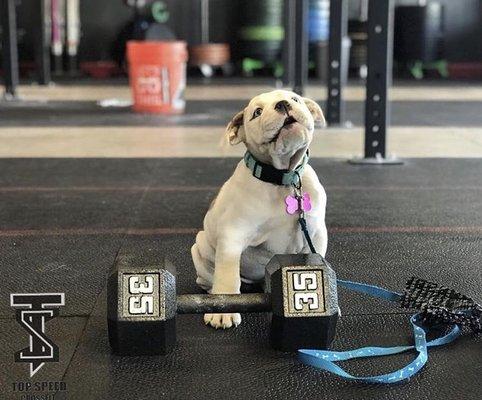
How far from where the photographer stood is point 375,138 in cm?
512

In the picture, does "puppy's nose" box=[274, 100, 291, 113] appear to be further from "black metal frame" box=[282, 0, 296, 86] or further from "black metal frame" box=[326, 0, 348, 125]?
"black metal frame" box=[282, 0, 296, 86]

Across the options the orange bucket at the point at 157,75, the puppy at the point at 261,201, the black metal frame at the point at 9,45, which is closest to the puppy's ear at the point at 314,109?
the puppy at the point at 261,201

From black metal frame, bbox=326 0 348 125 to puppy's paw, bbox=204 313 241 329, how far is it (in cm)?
435

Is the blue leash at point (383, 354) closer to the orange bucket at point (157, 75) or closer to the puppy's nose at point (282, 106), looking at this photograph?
the puppy's nose at point (282, 106)

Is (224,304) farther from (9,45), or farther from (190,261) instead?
(9,45)

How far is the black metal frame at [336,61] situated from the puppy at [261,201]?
4.11m

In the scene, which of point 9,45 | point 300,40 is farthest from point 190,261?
point 9,45

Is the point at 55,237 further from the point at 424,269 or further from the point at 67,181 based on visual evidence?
the point at 424,269

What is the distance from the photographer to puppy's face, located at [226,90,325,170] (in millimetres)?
2049

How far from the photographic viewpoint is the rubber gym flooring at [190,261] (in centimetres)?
192

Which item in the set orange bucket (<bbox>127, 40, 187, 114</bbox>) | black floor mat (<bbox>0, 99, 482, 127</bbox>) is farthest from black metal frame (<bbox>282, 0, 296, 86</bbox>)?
orange bucket (<bbox>127, 40, 187, 114</bbox>)

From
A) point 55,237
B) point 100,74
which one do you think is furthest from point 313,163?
point 100,74

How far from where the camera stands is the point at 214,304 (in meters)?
2.07

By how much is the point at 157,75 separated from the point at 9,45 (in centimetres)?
244
